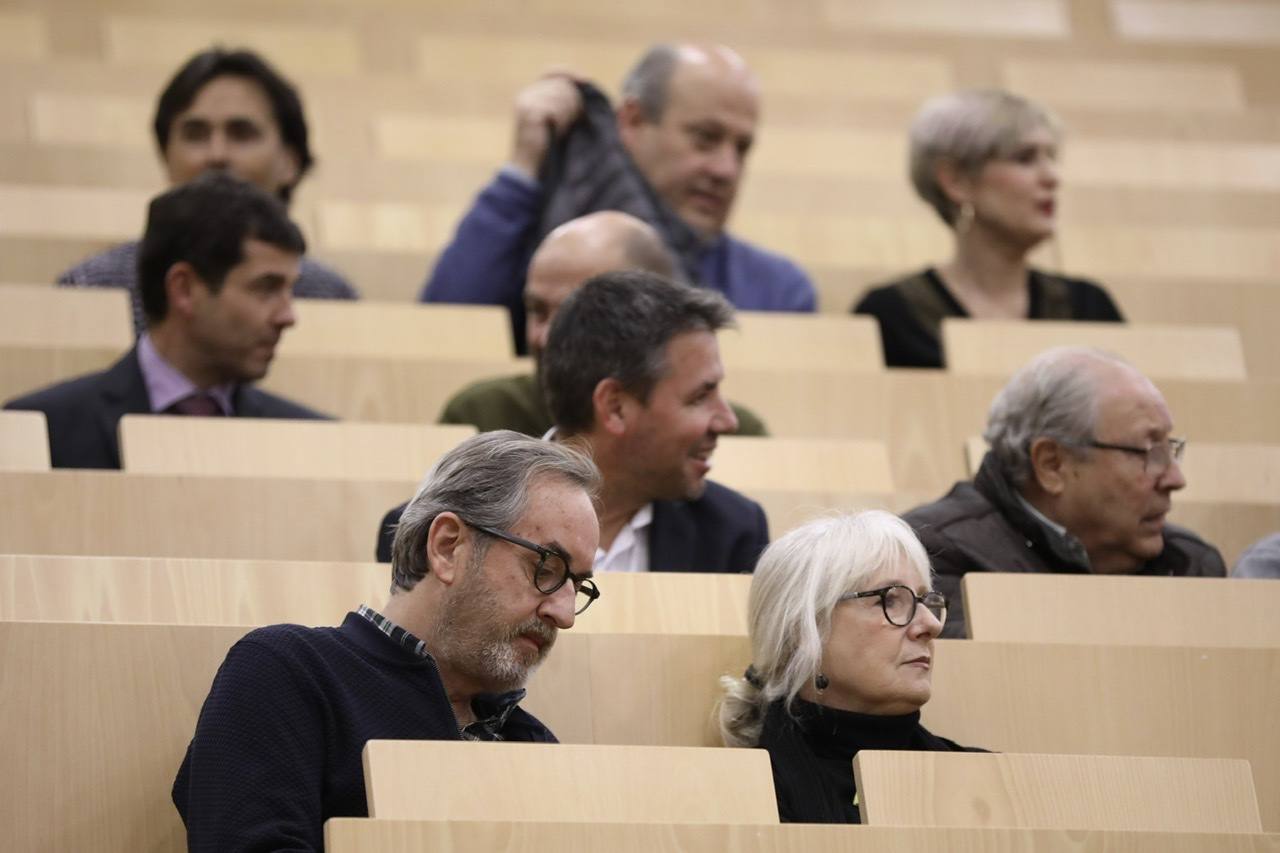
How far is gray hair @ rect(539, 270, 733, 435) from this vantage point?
7.02ft

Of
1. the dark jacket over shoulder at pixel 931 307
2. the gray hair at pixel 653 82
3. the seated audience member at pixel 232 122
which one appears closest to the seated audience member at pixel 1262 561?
the dark jacket over shoulder at pixel 931 307

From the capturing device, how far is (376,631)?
5.40ft

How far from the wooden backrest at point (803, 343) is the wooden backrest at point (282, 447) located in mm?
576

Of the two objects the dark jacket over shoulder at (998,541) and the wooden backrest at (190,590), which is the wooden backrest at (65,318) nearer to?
the wooden backrest at (190,590)

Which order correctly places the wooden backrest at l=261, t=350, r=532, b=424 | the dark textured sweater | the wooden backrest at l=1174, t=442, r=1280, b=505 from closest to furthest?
the dark textured sweater, the wooden backrest at l=1174, t=442, r=1280, b=505, the wooden backrest at l=261, t=350, r=532, b=424

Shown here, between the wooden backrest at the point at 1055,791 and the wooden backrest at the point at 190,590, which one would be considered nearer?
the wooden backrest at the point at 1055,791

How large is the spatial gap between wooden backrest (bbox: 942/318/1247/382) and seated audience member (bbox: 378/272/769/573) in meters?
0.63

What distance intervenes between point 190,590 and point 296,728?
11.0 inches

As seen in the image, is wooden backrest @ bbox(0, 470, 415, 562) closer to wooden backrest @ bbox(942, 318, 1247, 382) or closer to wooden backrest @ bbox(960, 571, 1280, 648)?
wooden backrest @ bbox(960, 571, 1280, 648)

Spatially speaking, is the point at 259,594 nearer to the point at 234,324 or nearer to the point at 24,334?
the point at 234,324

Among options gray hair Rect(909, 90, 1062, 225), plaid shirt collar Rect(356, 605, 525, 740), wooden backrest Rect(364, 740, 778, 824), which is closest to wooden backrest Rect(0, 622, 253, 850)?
plaid shirt collar Rect(356, 605, 525, 740)

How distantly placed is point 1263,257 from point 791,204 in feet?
2.36

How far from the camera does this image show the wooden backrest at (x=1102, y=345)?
2727 mm

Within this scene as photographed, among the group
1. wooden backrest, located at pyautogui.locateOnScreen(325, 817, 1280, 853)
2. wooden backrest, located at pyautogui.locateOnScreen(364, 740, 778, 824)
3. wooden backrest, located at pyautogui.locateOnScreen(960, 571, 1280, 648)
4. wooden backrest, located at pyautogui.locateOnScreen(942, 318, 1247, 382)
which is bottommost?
wooden backrest, located at pyautogui.locateOnScreen(325, 817, 1280, 853)
